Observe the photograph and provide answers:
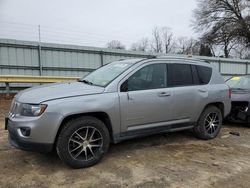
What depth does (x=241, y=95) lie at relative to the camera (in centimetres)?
795

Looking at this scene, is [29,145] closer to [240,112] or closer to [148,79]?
[148,79]

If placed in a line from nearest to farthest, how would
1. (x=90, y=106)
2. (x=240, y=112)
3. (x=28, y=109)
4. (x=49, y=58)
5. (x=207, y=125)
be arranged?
(x=28, y=109)
(x=90, y=106)
(x=207, y=125)
(x=240, y=112)
(x=49, y=58)

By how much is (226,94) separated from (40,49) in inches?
360

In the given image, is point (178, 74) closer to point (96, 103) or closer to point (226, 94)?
point (226, 94)

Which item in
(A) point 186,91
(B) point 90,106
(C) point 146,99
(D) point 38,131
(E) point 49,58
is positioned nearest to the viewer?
(D) point 38,131

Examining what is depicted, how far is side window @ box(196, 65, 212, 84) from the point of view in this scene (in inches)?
244

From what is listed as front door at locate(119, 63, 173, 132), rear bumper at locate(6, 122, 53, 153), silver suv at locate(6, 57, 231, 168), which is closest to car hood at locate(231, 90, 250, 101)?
silver suv at locate(6, 57, 231, 168)

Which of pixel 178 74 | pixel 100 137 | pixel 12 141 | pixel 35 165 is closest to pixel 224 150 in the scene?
A: pixel 178 74

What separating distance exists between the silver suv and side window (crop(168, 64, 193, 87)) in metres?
0.02

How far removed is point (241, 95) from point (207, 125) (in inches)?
90.3

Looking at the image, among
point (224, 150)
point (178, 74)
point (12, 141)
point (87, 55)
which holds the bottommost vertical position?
point (224, 150)

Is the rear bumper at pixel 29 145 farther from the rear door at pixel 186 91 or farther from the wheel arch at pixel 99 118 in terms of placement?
the rear door at pixel 186 91

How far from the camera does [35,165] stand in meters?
4.60

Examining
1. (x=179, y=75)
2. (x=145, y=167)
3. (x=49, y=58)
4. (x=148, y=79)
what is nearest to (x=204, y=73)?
(x=179, y=75)
